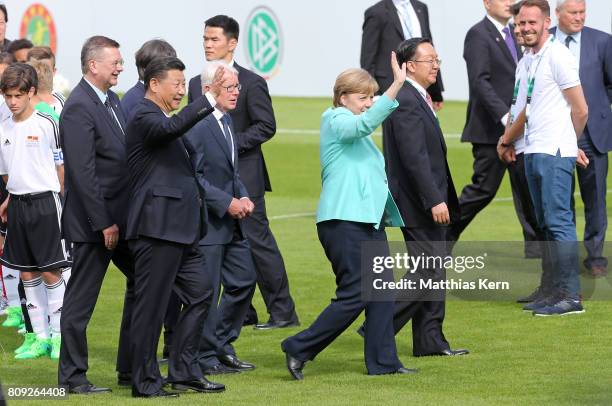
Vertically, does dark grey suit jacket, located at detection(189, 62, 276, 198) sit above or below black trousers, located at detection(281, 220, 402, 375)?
above

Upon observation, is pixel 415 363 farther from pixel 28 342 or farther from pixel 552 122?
pixel 28 342

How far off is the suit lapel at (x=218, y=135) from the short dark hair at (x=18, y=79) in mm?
1229

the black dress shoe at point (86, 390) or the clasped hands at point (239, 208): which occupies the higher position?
the clasped hands at point (239, 208)

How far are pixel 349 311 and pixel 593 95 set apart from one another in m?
4.04

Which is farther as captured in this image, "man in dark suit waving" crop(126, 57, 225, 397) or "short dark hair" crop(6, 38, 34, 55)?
"short dark hair" crop(6, 38, 34, 55)

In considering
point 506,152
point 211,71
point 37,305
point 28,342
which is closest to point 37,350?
point 28,342

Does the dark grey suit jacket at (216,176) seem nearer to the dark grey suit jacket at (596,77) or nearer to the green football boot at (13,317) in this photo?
the green football boot at (13,317)

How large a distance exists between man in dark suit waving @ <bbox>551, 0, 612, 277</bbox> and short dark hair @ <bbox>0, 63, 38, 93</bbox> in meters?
4.28

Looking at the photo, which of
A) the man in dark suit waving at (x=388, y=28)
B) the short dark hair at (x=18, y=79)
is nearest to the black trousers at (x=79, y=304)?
the short dark hair at (x=18, y=79)

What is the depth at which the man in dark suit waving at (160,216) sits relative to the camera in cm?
731

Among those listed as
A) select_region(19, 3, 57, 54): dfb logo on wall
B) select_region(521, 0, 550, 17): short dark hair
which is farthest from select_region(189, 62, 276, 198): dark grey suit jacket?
select_region(19, 3, 57, 54): dfb logo on wall

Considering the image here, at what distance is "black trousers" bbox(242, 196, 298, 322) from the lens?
32.5ft

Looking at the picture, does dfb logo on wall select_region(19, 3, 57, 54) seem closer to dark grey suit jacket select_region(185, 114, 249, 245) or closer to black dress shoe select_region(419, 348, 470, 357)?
dark grey suit jacket select_region(185, 114, 249, 245)

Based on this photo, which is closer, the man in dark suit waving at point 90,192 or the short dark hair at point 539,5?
the man in dark suit waving at point 90,192
